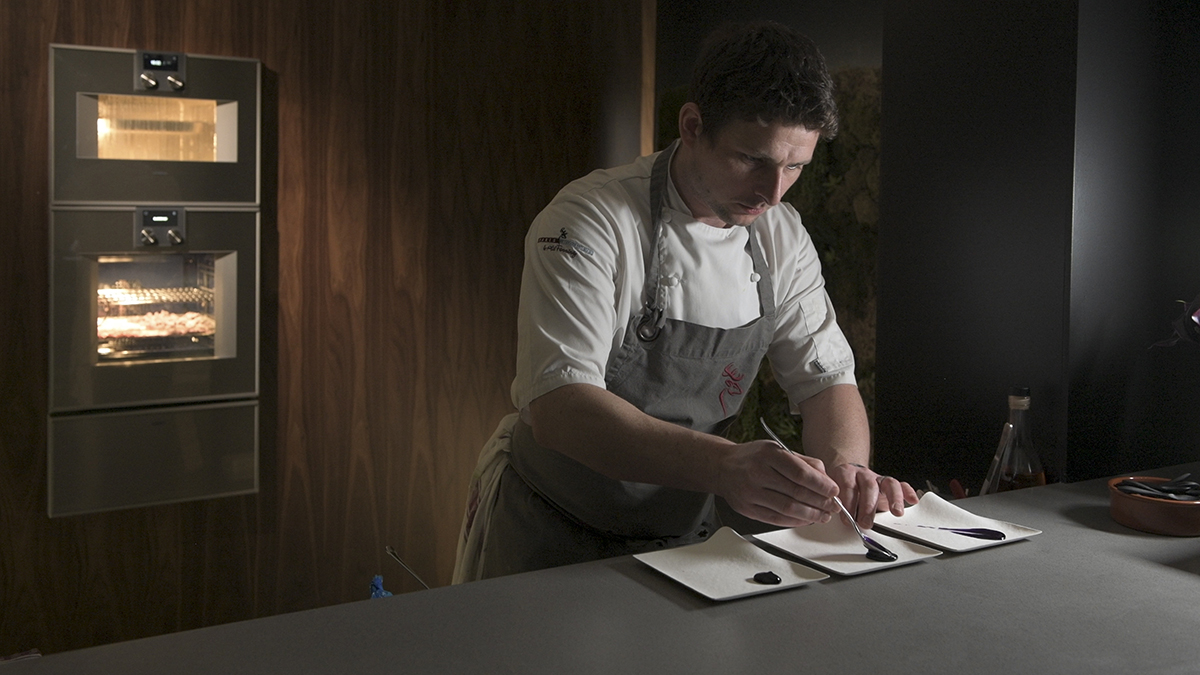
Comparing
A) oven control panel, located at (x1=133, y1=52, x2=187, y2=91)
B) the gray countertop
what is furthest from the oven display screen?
the gray countertop

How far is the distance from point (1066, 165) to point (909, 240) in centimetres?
37

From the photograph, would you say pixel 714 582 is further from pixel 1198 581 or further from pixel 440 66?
pixel 440 66

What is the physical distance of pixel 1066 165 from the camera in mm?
1785

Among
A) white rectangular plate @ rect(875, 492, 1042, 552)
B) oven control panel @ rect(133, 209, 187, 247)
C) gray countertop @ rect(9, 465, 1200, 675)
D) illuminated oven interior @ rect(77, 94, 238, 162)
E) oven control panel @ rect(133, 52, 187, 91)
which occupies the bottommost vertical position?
gray countertop @ rect(9, 465, 1200, 675)

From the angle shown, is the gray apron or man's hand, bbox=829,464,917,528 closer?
man's hand, bbox=829,464,917,528

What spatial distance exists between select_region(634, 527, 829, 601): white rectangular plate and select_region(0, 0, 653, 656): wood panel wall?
6.64 feet

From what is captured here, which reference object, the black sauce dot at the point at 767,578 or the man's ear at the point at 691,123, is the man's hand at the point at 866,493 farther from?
the man's ear at the point at 691,123

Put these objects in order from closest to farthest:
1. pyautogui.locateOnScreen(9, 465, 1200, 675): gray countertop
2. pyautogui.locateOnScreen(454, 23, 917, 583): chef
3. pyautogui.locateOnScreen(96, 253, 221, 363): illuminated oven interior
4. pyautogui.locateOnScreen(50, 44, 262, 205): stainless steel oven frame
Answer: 1. pyautogui.locateOnScreen(9, 465, 1200, 675): gray countertop
2. pyautogui.locateOnScreen(454, 23, 917, 583): chef
3. pyautogui.locateOnScreen(50, 44, 262, 205): stainless steel oven frame
4. pyautogui.locateOnScreen(96, 253, 221, 363): illuminated oven interior

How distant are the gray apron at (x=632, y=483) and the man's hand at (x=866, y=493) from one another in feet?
1.34

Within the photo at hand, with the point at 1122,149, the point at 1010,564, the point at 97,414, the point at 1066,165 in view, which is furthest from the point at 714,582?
the point at 97,414

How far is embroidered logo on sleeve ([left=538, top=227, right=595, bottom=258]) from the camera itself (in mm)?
1562

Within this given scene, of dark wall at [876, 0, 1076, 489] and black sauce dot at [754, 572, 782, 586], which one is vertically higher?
dark wall at [876, 0, 1076, 489]

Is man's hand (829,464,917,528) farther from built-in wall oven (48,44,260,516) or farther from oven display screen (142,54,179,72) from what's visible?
oven display screen (142,54,179,72)

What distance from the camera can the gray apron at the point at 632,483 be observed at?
1.68 metres
